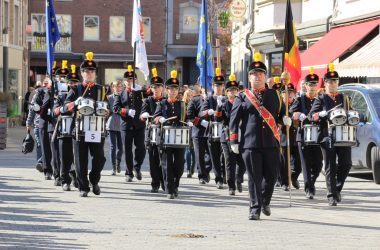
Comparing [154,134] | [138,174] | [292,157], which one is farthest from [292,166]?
[154,134]

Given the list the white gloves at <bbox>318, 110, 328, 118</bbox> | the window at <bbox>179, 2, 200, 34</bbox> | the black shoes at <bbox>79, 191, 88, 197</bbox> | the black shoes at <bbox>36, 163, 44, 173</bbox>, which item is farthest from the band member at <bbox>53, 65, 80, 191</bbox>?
the window at <bbox>179, 2, 200, 34</bbox>

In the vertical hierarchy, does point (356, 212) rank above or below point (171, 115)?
below

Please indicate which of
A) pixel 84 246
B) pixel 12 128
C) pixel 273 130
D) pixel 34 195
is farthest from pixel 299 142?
pixel 12 128

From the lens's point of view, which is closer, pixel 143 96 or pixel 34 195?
pixel 34 195

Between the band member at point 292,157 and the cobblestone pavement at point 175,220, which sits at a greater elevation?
the band member at point 292,157

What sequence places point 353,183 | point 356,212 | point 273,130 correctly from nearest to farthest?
point 273,130 → point 356,212 → point 353,183

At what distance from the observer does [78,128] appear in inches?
647

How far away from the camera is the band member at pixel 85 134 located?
53.7 ft

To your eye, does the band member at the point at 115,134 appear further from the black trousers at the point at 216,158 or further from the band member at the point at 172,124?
the band member at the point at 172,124

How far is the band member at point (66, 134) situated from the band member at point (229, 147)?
2441 millimetres

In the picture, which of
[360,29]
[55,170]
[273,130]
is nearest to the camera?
[273,130]

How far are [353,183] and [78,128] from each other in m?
5.93

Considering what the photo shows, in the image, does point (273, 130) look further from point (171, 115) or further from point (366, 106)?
point (366, 106)

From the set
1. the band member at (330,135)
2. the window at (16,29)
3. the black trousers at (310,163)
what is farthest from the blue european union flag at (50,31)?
the window at (16,29)
